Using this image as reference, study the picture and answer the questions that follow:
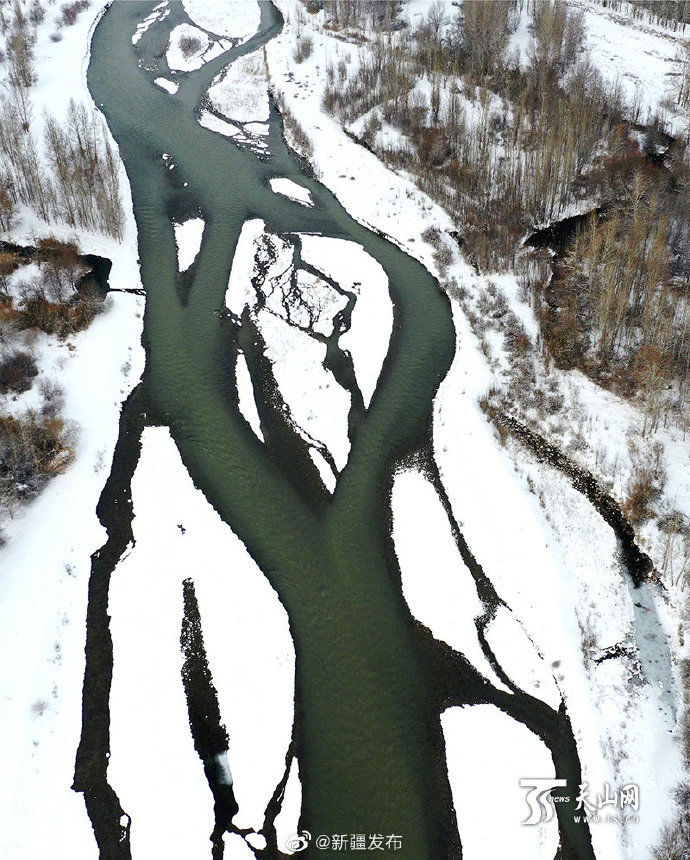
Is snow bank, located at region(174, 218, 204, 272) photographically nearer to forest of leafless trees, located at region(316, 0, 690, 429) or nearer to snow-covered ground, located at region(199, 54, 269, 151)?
snow-covered ground, located at region(199, 54, 269, 151)

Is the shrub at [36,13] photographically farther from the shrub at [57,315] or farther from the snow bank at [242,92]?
the shrub at [57,315]

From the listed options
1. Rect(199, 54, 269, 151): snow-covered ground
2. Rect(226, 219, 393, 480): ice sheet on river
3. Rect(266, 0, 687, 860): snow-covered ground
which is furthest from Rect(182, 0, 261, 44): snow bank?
Rect(266, 0, 687, 860): snow-covered ground

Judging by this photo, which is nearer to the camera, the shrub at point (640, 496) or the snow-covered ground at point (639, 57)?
the shrub at point (640, 496)

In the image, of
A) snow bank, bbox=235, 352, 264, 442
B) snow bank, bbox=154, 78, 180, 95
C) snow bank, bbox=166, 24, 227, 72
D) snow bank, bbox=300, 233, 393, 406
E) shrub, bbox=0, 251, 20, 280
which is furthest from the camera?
snow bank, bbox=166, 24, 227, 72

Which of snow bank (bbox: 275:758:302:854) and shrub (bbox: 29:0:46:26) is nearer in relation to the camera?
snow bank (bbox: 275:758:302:854)

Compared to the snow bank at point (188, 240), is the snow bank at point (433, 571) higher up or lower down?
lower down

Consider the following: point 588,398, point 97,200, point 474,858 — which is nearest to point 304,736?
point 474,858

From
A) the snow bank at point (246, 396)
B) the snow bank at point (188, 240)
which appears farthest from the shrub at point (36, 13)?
the snow bank at point (246, 396)

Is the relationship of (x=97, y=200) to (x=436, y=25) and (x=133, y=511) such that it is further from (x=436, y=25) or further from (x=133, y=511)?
(x=436, y=25)

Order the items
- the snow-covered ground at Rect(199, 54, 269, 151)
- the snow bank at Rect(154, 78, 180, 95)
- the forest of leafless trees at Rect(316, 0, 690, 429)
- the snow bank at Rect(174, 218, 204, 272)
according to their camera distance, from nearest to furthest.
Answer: the forest of leafless trees at Rect(316, 0, 690, 429)
the snow bank at Rect(174, 218, 204, 272)
the snow-covered ground at Rect(199, 54, 269, 151)
the snow bank at Rect(154, 78, 180, 95)
